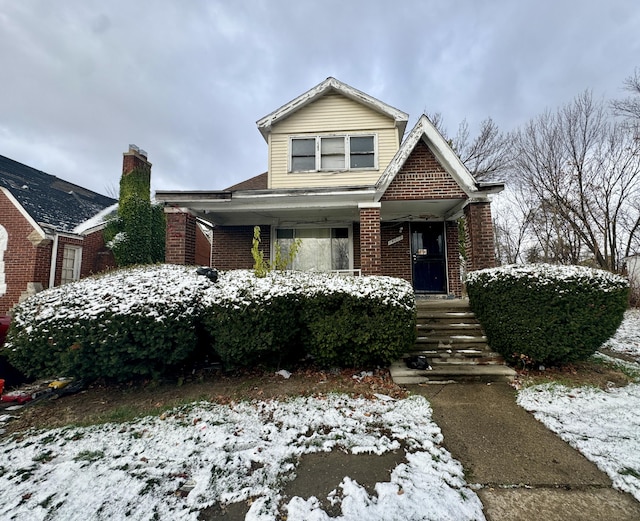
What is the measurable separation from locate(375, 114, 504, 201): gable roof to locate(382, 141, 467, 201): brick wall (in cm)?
13

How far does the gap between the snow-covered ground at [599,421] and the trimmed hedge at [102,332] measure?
15.4ft

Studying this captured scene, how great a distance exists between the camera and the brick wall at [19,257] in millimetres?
9523

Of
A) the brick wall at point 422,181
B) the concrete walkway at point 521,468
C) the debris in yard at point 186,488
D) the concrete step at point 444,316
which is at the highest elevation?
the brick wall at point 422,181

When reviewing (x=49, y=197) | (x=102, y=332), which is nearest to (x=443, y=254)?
(x=102, y=332)

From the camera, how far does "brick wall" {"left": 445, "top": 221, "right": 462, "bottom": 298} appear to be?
8.95 metres

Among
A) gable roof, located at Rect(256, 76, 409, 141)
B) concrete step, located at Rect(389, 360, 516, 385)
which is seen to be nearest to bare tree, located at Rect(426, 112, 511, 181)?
gable roof, located at Rect(256, 76, 409, 141)

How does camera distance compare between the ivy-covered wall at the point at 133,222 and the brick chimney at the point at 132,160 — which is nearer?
the ivy-covered wall at the point at 133,222

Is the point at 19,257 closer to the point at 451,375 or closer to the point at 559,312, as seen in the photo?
the point at 451,375

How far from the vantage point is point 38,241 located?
973 centimetres

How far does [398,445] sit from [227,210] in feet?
21.3

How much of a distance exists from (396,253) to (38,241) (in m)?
12.1

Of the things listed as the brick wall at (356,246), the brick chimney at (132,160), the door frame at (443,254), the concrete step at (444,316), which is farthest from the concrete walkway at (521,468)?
the brick chimney at (132,160)

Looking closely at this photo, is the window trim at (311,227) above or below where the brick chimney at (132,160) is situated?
below

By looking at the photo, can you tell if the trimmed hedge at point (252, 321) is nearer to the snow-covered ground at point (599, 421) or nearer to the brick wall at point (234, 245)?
the snow-covered ground at point (599, 421)
